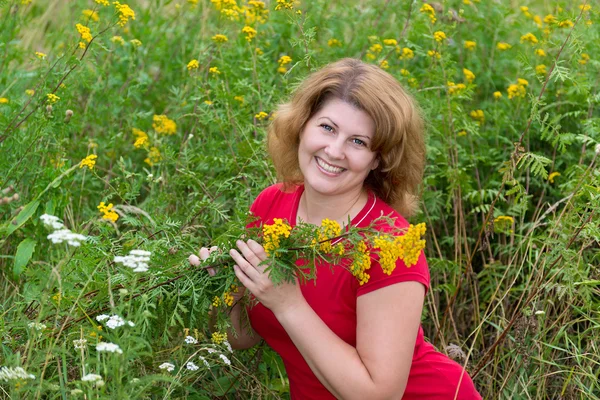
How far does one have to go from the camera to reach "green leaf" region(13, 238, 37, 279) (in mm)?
2986

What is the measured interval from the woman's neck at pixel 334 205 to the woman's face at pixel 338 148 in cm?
6

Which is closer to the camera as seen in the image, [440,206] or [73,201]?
[73,201]

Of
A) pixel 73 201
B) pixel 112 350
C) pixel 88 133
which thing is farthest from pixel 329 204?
pixel 88 133

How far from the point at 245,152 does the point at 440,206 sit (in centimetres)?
105

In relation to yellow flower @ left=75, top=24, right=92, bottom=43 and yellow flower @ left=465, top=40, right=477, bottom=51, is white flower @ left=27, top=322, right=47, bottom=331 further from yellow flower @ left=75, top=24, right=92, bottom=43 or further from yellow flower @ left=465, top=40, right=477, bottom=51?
yellow flower @ left=465, top=40, right=477, bottom=51

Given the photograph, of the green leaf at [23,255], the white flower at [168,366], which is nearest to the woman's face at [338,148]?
the white flower at [168,366]

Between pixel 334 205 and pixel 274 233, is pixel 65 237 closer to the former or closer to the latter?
pixel 274 233

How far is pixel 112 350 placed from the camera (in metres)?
1.99

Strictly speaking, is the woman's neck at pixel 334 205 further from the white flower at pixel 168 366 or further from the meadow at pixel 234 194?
the white flower at pixel 168 366

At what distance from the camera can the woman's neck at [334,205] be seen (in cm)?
276

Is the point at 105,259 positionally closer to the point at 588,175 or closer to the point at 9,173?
the point at 9,173

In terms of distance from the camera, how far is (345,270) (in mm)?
2604

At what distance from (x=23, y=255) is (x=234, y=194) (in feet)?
3.82

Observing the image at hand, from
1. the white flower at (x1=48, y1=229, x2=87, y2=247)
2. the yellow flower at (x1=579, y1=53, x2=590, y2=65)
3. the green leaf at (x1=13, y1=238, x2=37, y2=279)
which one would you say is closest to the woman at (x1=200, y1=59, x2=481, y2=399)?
the white flower at (x1=48, y1=229, x2=87, y2=247)
